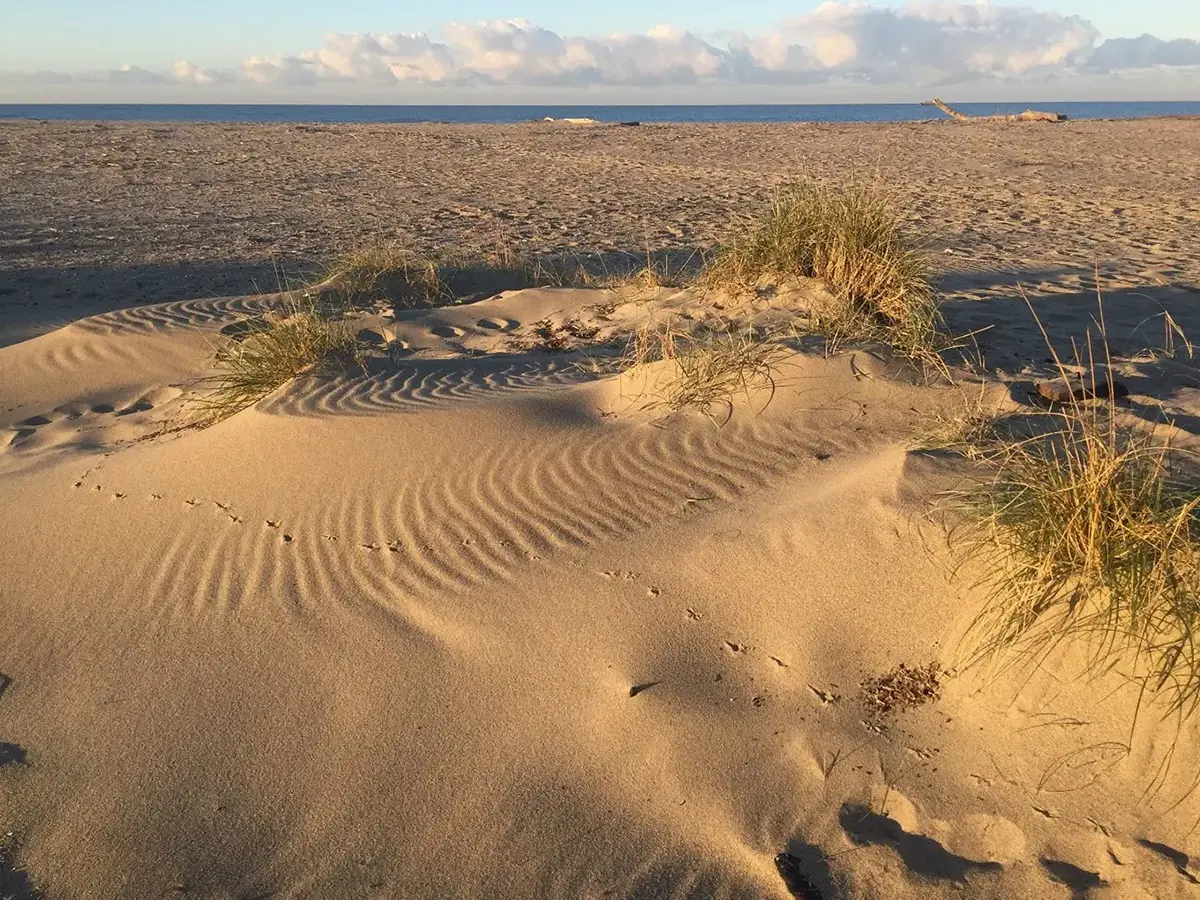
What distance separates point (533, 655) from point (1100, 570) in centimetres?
156

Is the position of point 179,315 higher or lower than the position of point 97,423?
higher

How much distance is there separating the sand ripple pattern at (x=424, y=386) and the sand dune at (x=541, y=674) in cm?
6

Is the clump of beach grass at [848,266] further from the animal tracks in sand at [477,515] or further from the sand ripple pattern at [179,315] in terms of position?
the sand ripple pattern at [179,315]

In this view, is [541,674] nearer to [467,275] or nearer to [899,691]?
[899,691]

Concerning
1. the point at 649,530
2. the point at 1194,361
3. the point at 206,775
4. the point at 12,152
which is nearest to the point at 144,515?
the point at 206,775

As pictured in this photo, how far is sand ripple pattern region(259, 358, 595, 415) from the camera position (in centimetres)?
427

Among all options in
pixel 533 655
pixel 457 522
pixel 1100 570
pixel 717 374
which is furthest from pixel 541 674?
pixel 717 374

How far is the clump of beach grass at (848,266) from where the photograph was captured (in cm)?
461

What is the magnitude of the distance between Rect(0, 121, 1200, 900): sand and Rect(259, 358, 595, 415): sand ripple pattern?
0.03 meters

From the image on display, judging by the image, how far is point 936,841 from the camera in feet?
7.04

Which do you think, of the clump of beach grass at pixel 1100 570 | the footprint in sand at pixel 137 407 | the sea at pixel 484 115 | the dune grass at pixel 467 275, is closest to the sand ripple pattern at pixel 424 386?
the footprint in sand at pixel 137 407

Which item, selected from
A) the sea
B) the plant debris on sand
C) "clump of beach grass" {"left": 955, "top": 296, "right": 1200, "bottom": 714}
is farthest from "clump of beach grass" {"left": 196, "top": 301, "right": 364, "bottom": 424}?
the sea

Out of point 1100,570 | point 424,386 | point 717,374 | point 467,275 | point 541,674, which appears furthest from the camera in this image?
point 467,275

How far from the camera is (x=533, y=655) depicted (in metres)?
2.80
